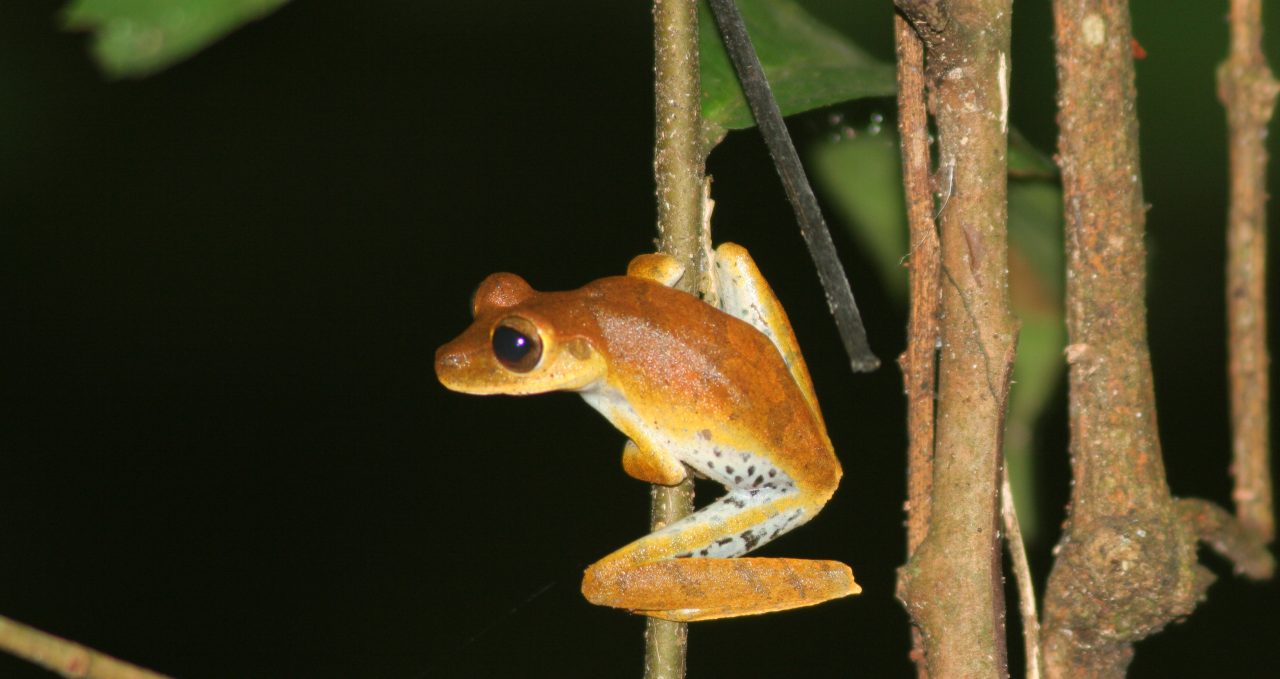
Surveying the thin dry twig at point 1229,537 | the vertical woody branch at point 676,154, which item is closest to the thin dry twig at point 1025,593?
the thin dry twig at point 1229,537

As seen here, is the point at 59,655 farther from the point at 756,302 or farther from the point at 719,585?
the point at 756,302

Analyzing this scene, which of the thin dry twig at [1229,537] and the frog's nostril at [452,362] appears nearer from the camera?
the thin dry twig at [1229,537]

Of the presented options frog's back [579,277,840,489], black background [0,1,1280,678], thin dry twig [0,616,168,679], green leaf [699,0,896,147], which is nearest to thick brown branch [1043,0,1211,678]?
green leaf [699,0,896,147]

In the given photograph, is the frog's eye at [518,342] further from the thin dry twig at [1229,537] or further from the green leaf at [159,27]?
the thin dry twig at [1229,537]

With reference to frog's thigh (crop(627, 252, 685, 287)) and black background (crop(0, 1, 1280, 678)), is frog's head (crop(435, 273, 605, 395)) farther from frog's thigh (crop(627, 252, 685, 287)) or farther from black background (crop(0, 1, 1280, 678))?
black background (crop(0, 1, 1280, 678))

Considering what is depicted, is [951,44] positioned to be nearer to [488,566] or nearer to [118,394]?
[488,566]

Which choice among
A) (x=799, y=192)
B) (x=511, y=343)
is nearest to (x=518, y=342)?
(x=511, y=343)
